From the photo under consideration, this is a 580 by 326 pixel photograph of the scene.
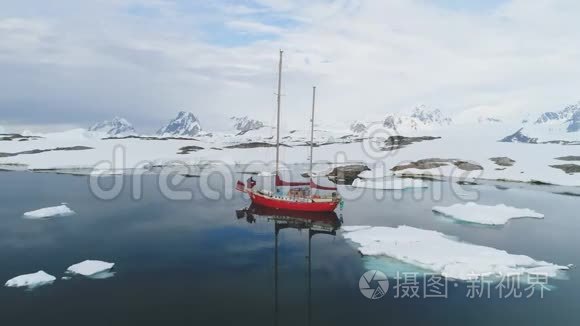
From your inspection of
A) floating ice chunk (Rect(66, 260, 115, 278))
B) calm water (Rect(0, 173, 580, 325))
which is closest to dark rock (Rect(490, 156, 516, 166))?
calm water (Rect(0, 173, 580, 325))

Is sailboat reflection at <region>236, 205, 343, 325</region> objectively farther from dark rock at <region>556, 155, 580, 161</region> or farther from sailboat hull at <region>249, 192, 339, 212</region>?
dark rock at <region>556, 155, 580, 161</region>

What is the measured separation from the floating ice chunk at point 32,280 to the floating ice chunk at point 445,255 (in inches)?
708

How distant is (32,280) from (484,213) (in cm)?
3506

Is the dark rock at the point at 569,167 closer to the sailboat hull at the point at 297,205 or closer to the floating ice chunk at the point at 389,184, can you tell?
the floating ice chunk at the point at 389,184

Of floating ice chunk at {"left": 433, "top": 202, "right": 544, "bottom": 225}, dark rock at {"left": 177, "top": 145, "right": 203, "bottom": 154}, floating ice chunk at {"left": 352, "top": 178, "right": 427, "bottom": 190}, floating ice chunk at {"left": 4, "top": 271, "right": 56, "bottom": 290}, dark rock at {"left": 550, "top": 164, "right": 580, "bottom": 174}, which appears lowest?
floating ice chunk at {"left": 4, "top": 271, "right": 56, "bottom": 290}

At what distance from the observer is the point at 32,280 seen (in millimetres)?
20156

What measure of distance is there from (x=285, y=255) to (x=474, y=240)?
1412 cm

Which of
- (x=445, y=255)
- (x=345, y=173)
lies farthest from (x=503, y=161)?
(x=445, y=255)

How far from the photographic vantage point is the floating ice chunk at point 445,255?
22.0 metres

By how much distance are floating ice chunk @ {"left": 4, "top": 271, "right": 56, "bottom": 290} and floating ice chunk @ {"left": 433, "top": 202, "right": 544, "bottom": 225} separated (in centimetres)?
3158

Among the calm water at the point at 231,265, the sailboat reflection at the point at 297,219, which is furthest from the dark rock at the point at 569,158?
the sailboat reflection at the point at 297,219

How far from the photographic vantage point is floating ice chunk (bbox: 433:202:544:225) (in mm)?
34312

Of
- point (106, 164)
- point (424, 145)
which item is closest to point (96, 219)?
point (106, 164)

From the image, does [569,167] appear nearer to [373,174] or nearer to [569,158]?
[569,158]
